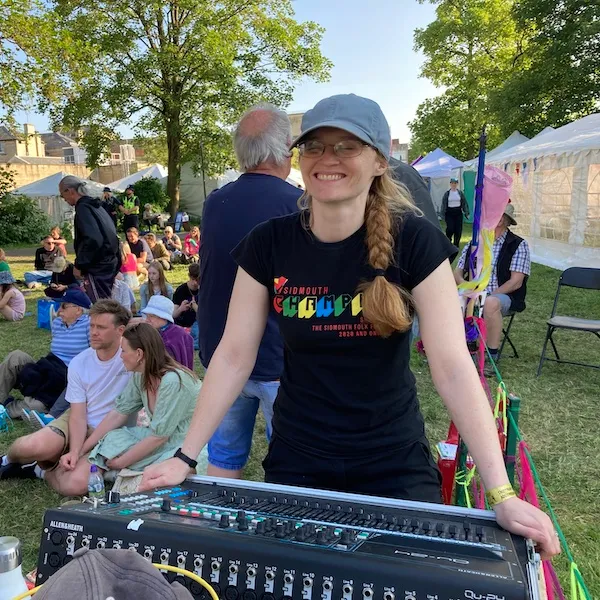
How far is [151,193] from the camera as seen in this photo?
27.8 m

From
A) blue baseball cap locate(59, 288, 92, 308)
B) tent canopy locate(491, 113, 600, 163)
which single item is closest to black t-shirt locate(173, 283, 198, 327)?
blue baseball cap locate(59, 288, 92, 308)

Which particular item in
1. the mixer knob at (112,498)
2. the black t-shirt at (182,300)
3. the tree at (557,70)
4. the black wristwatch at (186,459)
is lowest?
the black t-shirt at (182,300)

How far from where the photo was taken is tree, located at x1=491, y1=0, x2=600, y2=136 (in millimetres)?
19016

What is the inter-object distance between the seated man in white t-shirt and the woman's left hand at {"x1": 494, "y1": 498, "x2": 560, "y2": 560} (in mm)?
3429

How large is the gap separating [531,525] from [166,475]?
2.68ft

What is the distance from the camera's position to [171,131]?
943 inches

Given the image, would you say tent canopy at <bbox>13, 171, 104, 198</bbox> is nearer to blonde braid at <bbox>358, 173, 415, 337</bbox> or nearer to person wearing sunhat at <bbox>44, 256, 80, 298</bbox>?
person wearing sunhat at <bbox>44, 256, 80, 298</bbox>

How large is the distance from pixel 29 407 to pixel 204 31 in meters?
20.6

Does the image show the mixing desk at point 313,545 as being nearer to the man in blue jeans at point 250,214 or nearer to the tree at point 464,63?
the man in blue jeans at point 250,214

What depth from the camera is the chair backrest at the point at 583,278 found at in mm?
6430

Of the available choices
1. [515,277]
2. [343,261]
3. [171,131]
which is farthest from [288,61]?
[343,261]

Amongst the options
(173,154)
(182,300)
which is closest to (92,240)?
(182,300)

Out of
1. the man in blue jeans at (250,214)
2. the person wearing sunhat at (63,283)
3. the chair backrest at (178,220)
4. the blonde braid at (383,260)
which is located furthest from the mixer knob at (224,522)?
the chair backrest at (178,220)

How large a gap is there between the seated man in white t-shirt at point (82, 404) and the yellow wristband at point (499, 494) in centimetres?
337
